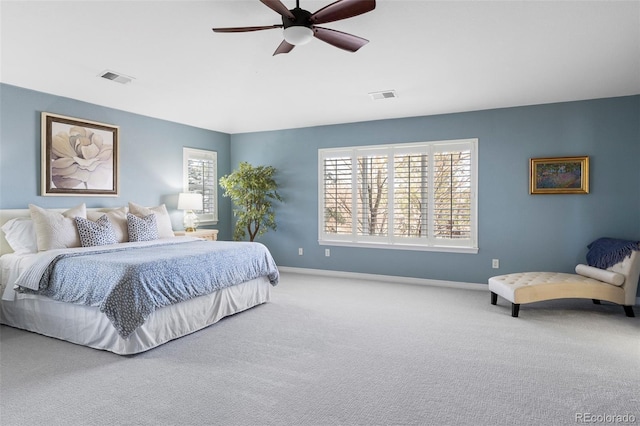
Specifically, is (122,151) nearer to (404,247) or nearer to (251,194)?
(251,194)

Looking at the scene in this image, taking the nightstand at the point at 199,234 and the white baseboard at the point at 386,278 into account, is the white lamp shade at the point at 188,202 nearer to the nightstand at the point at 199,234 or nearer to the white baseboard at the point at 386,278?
the nightstand at the point at 199,234

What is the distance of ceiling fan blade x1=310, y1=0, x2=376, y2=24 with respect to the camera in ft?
7.70

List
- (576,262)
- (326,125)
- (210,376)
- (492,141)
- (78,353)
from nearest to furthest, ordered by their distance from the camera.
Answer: (210,376) → (78,353) → (576,262) → (492,141) → (326,125)

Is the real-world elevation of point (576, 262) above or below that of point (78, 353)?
above

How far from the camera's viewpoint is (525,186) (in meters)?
5.10

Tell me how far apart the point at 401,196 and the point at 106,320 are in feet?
13.5

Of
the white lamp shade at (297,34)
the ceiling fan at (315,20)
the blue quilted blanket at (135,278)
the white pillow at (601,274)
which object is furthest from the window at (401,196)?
the white lamp shade at (297,34)

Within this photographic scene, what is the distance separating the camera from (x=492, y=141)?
5242mm

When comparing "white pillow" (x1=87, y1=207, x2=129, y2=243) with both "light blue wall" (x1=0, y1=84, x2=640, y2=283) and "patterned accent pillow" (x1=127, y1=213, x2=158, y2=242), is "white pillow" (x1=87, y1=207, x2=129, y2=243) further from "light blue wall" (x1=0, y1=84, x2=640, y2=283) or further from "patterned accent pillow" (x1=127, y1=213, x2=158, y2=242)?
"light blue wall" (x1=0, y1=84, x2=640, y2=283)

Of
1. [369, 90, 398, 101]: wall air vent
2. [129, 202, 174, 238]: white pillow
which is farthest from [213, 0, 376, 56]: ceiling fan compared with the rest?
[129, 202, 174, 238]: white pillow

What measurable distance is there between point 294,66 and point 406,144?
242cm

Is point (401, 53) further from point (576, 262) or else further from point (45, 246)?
point (45, 246)

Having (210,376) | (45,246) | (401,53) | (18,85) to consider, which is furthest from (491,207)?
(18,85)

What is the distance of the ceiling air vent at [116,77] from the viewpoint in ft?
13.1
